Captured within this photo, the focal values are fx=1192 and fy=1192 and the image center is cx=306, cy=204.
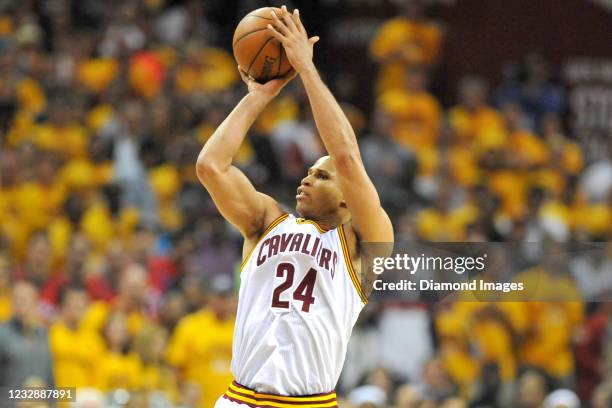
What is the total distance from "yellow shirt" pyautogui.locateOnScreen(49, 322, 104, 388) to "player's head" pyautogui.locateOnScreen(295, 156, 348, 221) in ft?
15.2

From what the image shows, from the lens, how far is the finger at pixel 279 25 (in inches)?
223

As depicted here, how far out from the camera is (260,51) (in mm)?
5832

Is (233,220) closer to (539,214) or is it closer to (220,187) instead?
(220,187)

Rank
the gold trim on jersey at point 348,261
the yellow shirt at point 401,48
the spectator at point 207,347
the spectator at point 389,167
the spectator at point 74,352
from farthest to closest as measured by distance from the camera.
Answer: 1. the yellow shirt at point 401,48
2. the spectator at point 389,167
3. the spectator at point 207,347
4. the spectator at point 74,352
5. the gold trim on jersey at point 348,261

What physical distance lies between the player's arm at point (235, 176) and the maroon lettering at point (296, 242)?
181mm

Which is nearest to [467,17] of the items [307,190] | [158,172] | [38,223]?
[158,172]

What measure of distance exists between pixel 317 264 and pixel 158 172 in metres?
7.34

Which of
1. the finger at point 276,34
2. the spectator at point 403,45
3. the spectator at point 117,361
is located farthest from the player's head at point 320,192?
the spectator at point 403,45

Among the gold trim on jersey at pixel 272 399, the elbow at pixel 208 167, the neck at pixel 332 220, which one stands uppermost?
the elbow at pixel 208 167

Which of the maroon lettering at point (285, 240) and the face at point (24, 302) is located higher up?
the face at point (24, 302)

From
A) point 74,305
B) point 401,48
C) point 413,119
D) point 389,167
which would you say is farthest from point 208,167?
point 401,48

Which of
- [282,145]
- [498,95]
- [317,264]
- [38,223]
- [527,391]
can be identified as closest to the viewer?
[317,264]

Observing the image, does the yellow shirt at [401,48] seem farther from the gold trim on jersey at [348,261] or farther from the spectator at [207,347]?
the gold trim on jersey at [348,261]

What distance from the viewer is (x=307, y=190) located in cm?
581
